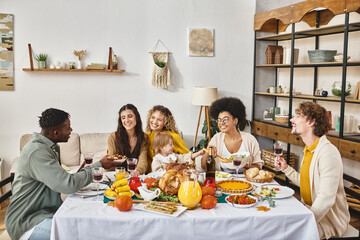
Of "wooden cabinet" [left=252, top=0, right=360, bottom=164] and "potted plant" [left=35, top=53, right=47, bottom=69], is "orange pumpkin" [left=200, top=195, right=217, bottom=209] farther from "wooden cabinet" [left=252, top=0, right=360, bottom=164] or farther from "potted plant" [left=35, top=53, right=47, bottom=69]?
"potted plant" [left=35, top=53, right=47, bottom=69]

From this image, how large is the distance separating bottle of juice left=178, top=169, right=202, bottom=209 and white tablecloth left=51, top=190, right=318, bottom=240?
0.05 metres

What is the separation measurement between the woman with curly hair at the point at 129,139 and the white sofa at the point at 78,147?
49.1 inches

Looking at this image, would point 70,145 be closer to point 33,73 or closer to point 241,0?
point 33,73

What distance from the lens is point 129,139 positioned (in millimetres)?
3258

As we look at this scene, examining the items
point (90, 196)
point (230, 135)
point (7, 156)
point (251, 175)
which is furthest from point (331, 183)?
point (7, 156)

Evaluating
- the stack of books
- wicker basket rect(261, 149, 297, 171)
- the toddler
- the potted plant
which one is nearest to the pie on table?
the toddler

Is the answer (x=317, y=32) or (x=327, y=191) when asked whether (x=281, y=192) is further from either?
(x=317, y=32)

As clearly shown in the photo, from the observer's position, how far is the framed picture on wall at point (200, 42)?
5.07 metres

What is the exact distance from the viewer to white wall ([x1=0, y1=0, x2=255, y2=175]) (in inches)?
185

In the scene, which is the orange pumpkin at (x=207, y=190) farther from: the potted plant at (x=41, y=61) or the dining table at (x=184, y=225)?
the potted plant at (x=41, y=61)

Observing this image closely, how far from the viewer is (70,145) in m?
4.44

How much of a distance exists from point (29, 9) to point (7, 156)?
6.20 ft

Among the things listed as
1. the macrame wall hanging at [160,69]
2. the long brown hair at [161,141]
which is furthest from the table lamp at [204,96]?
the long brown hair at [161,141]

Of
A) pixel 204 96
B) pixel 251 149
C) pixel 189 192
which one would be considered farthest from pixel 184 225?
pixel 204 96
